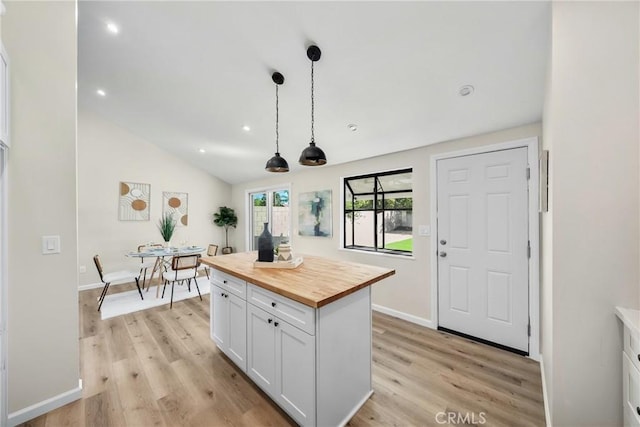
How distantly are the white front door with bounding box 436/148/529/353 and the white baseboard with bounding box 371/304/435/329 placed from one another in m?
0.15

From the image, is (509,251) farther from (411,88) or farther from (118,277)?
(118,277)

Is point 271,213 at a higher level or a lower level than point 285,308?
higher

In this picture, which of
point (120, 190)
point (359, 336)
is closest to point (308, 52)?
point (359, 336)

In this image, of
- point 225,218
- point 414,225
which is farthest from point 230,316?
point 225,218

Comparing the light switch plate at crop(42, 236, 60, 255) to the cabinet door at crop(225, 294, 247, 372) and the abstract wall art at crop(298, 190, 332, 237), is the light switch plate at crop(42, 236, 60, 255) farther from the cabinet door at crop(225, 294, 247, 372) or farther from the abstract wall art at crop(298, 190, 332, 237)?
the abstract wall art at crop(298, 190, 332, 237)

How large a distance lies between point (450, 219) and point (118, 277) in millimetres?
4783

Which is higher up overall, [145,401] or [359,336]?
[359,336]

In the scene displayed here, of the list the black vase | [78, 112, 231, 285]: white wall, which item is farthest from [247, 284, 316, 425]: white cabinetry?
[78, 112, 231, 285]: white wall

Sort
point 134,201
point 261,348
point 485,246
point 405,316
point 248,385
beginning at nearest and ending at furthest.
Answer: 1. point 261,348
2. point 248,385
3. point 485,246
4. point 405,316
5. point 134,201

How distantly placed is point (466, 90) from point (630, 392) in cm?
212

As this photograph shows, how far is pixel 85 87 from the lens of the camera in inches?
141

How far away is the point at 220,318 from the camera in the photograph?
2.31 meters

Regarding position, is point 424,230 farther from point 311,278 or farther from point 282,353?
point 282,353

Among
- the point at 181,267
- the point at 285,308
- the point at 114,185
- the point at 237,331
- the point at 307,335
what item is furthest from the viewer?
the point at 114,185
